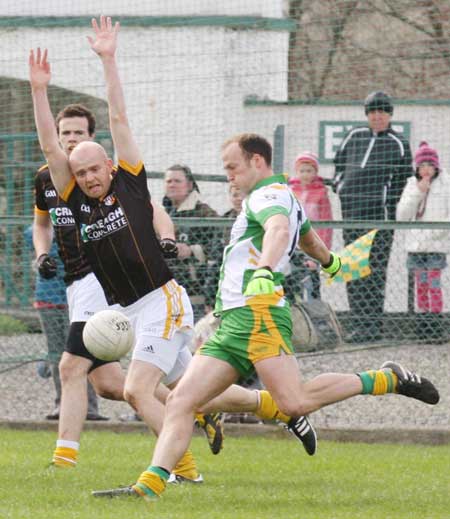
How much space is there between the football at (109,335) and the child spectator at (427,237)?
3685 mm

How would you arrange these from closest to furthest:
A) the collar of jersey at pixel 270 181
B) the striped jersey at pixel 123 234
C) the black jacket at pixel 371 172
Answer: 1. the collar of jersey at pixel 270 181
2. the striped jersey at pixel 123 234
3. the black jacket at pixel 371 172

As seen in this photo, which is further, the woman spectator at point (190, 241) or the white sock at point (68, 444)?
the woman spectator at point (190, 241)

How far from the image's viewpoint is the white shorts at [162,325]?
7.84 meters

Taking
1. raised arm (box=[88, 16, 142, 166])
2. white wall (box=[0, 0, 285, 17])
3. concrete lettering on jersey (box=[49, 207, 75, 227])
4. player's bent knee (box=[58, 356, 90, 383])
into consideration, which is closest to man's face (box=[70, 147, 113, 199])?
raised arm (box=[88, 16, 142, 166])

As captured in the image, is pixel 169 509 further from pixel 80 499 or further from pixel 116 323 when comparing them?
pixel 116 323

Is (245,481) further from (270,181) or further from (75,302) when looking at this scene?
(270,181)

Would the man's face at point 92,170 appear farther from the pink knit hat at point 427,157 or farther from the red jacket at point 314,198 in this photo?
the pink knit hat at point 427,157

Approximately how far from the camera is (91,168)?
308 inches

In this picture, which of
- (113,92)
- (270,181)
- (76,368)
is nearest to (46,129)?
(113,92)

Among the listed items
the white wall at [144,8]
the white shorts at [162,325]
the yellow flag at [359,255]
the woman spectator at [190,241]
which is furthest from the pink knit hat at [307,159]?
the white shorts at [162,325]

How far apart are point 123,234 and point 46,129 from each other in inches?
29.0

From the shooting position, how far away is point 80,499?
719cm

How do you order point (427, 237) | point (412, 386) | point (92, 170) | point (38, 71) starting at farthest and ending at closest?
point (427, 237)
point (38, 71)
point (92, 170)
point (412, 386)

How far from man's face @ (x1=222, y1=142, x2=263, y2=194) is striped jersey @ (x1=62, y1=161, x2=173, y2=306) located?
0.67 meters
